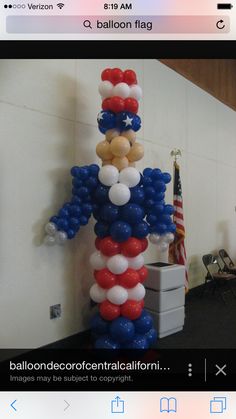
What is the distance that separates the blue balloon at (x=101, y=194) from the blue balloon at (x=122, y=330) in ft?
2.44

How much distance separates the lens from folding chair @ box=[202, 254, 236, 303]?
3086mm

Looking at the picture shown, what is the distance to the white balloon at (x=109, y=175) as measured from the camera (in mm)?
1724

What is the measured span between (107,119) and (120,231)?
680 mm

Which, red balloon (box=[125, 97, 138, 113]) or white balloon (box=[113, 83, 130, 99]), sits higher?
white balloon (box=[113, 83, 130, 99])

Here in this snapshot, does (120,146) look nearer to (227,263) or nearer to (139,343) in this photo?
(139,343)

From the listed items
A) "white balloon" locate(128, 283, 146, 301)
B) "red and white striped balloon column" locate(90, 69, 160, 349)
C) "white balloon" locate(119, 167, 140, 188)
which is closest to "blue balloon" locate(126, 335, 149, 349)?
"red and white striped balloon column" locate(90, 69, 160, 349)

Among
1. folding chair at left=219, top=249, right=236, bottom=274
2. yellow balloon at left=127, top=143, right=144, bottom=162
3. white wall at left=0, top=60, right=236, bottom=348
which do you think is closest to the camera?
white wall at left=0, top=60, right=236, bottom=348

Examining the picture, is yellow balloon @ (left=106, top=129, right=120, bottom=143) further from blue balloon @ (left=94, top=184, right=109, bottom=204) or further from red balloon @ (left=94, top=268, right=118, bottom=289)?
red balloon @ (left=94, top=268, right=118, bottom=289)

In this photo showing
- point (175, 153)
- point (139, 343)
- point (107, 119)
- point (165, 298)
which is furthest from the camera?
point (175, 153)

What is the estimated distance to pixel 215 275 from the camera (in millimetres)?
3125

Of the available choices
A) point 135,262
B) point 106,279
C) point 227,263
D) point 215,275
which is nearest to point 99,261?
point 106,279

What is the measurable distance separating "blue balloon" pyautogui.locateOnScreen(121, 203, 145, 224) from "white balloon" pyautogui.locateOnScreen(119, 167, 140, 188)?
0.13 m
